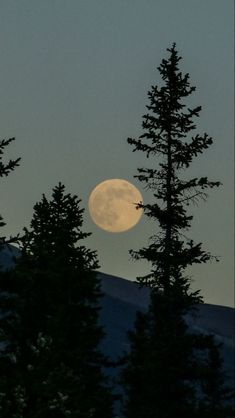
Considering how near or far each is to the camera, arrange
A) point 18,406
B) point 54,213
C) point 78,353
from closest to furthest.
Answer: point 18,406
point 78,353
point 54,213

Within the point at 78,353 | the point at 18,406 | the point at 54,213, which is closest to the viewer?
the point at 18,406

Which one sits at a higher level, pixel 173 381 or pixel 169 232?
pixel 169 232

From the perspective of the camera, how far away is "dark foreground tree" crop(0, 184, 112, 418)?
29.7 metres

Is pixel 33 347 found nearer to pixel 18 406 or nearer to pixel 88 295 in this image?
pixel 18 406

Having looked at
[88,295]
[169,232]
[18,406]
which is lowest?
[18,406]

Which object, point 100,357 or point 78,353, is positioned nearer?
point 78,353

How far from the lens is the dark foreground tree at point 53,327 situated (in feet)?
97.5

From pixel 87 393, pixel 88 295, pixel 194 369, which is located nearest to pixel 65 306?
pixel 88 295

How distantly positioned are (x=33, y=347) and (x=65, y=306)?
4092 mm

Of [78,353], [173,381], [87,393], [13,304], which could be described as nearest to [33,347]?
[13,304]

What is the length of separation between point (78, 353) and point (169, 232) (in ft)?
19.8

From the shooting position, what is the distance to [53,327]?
105 feet

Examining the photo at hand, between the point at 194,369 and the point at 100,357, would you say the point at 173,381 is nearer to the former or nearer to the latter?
the point at 194,369

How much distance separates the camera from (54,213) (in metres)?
35.6
